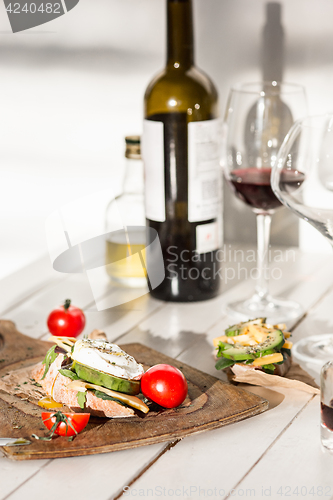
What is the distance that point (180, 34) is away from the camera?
3.42ft

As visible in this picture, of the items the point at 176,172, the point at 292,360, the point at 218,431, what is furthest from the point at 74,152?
the point at 218,431

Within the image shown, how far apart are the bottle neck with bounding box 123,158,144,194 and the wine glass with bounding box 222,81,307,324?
0.75ft

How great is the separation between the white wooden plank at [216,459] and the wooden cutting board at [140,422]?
0.6 inches

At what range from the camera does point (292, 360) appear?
871mm

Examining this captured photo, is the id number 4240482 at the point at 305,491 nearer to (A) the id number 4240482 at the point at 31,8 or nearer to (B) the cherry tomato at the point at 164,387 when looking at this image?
(B) the cherry tomato at the point at 164,387

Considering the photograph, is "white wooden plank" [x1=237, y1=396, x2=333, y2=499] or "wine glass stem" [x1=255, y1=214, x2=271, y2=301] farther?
"wine glass stem" [x1=255, y1=214, x2=271, y2=301]

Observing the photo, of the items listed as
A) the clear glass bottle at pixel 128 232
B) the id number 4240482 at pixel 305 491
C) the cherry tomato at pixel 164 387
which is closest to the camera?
the id number 4240482 at pixel 305 491

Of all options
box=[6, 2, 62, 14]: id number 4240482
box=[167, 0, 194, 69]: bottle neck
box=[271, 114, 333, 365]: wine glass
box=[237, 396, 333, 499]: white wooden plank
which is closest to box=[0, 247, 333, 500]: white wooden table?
box=[237, 396, 333, 499]: white wooden plank

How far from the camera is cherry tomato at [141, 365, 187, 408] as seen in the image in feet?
2.32

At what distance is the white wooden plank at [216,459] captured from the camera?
0.62m

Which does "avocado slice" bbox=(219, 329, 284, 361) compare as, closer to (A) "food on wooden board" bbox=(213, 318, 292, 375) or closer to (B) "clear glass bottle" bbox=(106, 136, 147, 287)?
(A) "food on wooden board" bbox=(213, 318, 292, 375)

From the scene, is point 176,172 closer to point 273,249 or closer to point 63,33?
point 273,249

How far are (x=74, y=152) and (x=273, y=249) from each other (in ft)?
1.82

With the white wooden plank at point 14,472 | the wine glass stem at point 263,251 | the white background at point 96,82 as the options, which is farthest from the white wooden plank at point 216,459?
the white background at point 96,82
